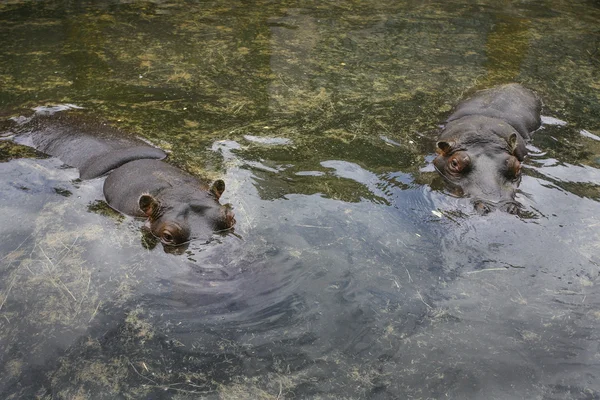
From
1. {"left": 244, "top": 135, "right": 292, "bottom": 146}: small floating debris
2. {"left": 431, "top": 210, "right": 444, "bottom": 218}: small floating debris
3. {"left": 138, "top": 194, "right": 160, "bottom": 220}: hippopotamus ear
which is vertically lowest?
{"left": 431, "top": 210, "right": 444, "bottom": 218}: small floating debris

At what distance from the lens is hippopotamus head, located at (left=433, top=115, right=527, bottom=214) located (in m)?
4.92

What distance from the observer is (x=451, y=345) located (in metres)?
3.45

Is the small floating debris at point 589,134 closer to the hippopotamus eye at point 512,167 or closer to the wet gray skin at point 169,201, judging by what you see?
the hippopotamus eye at point 512,167

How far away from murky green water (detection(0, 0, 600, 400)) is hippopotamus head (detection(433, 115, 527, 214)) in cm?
15

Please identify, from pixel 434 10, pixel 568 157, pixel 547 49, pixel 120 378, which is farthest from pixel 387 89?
pixel 120 378

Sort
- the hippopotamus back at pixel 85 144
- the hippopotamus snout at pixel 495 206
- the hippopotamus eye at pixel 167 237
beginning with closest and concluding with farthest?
1. the hippopotamus eye at pixel 167 237
2. the hippopotamus snout at pixel 495 206
3. the hippopotamus back at pixel 85 144

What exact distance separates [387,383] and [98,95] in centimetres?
497

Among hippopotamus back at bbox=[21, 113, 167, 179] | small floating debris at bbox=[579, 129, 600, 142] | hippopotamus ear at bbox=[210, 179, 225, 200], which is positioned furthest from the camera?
small floating debris at bbox=[579, 129, 600, 142]

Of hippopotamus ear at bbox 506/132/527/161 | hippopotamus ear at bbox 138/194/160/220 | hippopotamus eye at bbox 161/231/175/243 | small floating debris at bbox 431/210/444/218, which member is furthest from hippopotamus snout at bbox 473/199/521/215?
hippopotamus ear at bbox 138/194/160/220

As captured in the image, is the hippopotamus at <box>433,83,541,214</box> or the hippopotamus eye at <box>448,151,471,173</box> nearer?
the hippopotamus at <box>433,83,541,214</box>

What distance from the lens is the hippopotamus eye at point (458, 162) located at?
527 centimetres

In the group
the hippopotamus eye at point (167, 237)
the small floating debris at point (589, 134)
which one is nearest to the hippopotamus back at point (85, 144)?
the hippopotamus eye at point (167, 237)

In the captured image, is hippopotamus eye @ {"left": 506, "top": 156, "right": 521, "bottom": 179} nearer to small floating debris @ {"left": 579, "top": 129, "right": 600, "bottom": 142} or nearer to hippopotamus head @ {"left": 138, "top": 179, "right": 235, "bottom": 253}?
small floating debris @ {"left": 579, "top": 129, "right": 600, "bottom": 142}

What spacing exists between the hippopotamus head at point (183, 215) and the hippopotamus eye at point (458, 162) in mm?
2176
